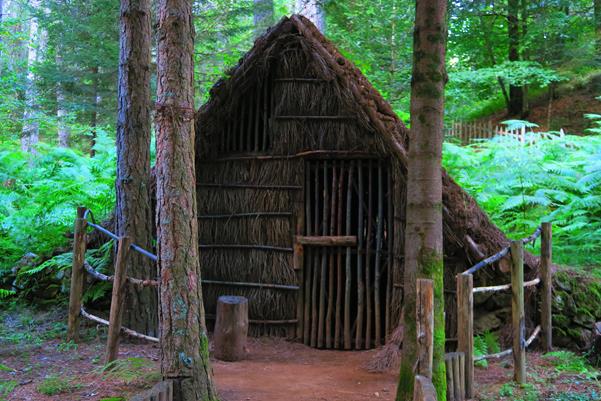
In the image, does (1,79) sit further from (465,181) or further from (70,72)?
(465,181)

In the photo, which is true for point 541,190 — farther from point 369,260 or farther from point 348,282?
point 348,282

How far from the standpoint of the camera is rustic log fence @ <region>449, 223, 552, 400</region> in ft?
16.5

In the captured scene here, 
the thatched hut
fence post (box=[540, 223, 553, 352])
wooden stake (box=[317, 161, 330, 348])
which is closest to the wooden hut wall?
the thatched hut

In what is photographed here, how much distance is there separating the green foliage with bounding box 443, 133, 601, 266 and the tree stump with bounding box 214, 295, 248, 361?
4447 millimetres

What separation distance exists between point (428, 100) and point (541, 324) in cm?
401

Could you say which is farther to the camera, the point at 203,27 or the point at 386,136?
the point at 203,27

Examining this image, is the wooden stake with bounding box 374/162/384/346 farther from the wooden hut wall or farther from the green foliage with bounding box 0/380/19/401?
the green foliage with bounding box 0/380/19/401

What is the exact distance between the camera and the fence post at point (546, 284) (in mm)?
6331

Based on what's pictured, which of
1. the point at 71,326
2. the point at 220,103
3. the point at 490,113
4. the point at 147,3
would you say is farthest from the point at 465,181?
the point at 490,113

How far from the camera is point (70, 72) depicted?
1268 cm

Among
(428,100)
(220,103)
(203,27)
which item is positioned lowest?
(428,100)

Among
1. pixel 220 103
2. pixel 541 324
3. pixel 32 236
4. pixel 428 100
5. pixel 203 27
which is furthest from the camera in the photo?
pixel 203 27

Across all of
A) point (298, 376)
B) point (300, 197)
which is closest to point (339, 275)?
point (300, 197)

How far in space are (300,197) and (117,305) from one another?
3024 mm
